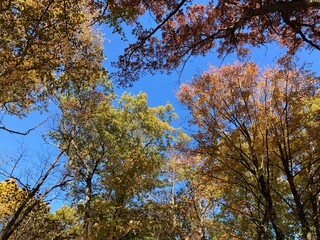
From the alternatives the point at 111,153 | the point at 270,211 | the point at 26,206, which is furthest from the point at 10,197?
the point at 270,211

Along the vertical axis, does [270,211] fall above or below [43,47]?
below

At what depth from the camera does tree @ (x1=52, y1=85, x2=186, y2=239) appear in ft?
26.7

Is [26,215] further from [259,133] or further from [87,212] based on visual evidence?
[259,133]

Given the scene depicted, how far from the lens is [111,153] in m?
13.4

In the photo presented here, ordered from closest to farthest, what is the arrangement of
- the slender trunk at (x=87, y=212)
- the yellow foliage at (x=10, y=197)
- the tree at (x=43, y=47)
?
the tree at (x=43, y=47) → the slender trunk at (x=87, y=212) → the yellow foliage at (x=10, y=197)

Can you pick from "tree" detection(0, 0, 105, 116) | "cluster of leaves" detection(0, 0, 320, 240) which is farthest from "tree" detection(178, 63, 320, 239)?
"tree" detection(0, 0, 105, 116)

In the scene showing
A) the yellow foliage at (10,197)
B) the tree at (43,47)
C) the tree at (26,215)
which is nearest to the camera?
the tree at (43,47)

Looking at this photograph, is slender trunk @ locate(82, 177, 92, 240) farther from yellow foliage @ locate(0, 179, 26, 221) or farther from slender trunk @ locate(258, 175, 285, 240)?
slender trunk @ locate(258, 175, 285, 240)

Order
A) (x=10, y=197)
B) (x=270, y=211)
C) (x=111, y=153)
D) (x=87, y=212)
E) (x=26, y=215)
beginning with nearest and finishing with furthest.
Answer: (x=270, y=211), (x=26, y=215), (x=10, y=197), (x=87, y=212), (x=111, y=153)

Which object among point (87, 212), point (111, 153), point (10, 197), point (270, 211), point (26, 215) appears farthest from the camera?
point (111, 153)

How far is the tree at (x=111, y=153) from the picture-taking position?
26.7 feet

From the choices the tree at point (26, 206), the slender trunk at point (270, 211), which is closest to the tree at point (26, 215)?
the tree at point (26, 206)

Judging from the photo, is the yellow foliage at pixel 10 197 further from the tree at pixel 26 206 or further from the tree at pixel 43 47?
the tree at pixel 43 47

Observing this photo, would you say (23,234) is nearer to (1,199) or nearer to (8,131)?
(1,199)
